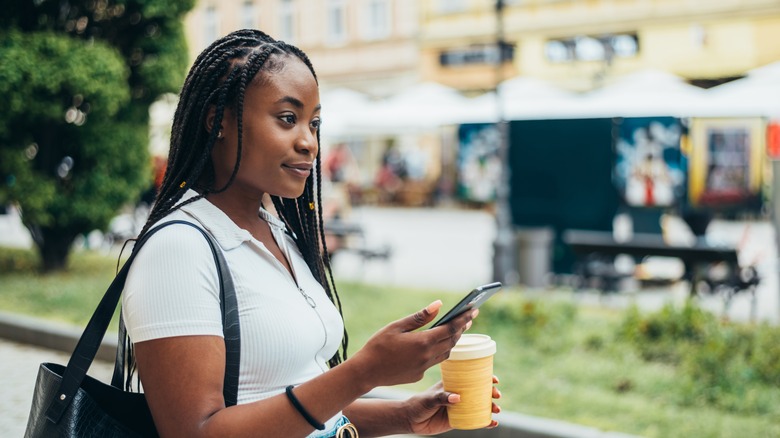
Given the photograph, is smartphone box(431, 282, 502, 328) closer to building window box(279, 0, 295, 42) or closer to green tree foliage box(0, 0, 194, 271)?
green tree foliage box(0, 0, 194, 271)

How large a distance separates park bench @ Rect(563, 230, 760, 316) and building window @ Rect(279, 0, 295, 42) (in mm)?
25417

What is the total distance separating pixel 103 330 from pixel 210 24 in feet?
123

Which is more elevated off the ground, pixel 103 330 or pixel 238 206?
pixel 238 206

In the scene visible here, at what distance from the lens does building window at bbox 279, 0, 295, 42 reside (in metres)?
35.1

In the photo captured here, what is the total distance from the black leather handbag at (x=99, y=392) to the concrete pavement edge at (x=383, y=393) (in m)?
3.77

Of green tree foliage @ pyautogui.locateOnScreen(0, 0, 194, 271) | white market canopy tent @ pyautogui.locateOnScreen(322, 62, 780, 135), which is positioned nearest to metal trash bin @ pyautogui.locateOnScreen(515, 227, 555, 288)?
white market canopy tent @ pyautogui.locateOnScreen(322, 62, 780, 135)

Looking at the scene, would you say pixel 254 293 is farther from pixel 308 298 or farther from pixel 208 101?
pixel 208 101

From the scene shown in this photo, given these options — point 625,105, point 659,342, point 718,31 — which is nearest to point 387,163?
point 718,31

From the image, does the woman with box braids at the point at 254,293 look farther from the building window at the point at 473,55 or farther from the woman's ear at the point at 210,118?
the building window at the point at 473,55

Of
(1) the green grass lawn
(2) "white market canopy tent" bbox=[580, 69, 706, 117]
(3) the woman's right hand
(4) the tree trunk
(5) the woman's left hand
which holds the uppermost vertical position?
(2) "white market canopy tent" bbox=[580, 69, 706, 117]

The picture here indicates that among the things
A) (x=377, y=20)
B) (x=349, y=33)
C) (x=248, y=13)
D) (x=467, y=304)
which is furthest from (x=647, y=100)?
(x=248, y=13)

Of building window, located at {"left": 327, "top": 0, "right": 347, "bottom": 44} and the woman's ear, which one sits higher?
building window, located at {"left": 327, "top": 0, "right": 347, "bottom": 44}

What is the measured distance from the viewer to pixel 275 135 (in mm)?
1798

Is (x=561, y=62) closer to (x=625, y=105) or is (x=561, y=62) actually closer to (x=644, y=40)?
(x=644, y=40)
